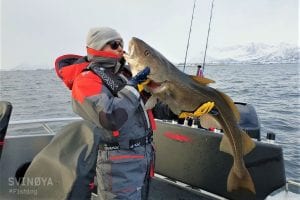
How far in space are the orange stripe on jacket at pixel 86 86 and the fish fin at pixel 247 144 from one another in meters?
1.39

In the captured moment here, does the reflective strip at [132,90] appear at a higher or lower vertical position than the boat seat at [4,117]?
higher

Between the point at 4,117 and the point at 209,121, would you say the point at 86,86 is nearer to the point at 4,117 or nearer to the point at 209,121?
the point at 4,117

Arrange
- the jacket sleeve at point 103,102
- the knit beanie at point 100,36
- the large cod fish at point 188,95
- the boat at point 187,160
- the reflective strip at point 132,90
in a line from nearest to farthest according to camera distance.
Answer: the jacket sleeve at point 103,102 → the reflective strip at point 132,90 → the knit beanie at point 100,36 → the large cod fish at point 188,95 → the boat at point 187,160

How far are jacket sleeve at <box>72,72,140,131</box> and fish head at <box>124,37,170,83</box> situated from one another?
0.33 m

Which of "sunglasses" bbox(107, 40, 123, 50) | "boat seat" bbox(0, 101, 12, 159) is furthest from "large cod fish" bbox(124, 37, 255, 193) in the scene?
"boat seat" bbox(0, 101, 12, 159)

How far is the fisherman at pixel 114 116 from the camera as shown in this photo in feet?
8.32

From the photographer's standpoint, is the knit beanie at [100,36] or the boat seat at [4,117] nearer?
the knit beanie at [100,36]

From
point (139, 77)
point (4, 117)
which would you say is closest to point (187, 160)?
point (139, 77)

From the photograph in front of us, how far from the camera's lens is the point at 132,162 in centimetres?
272

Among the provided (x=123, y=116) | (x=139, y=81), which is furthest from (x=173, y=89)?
(x=123, y=116)

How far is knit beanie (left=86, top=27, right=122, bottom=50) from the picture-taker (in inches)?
109

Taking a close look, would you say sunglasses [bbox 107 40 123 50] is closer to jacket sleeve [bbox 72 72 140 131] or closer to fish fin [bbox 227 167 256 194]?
jacket sleeve [bbox 72 72 140 131]

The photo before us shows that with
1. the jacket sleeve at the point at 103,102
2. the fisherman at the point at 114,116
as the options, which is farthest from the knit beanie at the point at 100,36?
the jacket sleeve at the point at 103,102

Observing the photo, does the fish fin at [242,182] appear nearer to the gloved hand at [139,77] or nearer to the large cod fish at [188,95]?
the large cod fish at [188,95]
